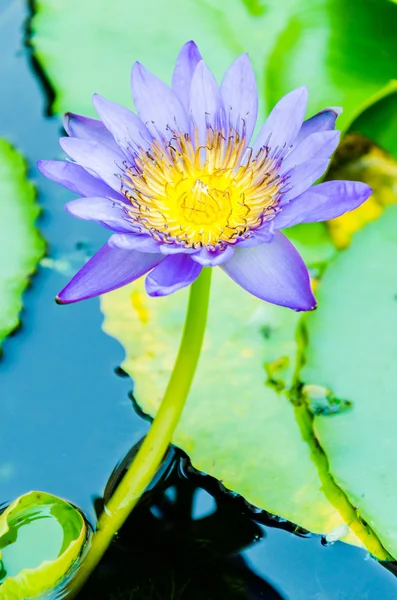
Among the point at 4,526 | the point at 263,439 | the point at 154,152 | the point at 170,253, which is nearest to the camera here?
the point at 170,253

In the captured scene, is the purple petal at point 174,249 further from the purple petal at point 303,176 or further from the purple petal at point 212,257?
the purple petal at point 303,176

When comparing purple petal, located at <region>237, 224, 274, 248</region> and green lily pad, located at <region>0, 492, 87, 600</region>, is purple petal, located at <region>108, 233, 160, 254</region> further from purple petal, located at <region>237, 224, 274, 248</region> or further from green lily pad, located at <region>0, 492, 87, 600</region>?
green lily pad, located at <region>0, 492, 87, 600</region>

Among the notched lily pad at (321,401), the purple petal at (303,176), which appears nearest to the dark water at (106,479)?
the notched lily pad at (321,401)

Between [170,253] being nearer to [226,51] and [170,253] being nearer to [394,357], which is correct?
[394,357]

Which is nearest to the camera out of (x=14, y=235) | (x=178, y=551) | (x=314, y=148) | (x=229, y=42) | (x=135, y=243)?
(x=135, y=243)

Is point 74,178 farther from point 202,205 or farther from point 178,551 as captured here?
point 178,551

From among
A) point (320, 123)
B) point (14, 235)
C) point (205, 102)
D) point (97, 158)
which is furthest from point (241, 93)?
point (14, 235)

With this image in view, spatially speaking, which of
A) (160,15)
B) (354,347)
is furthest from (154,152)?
(160,15)
